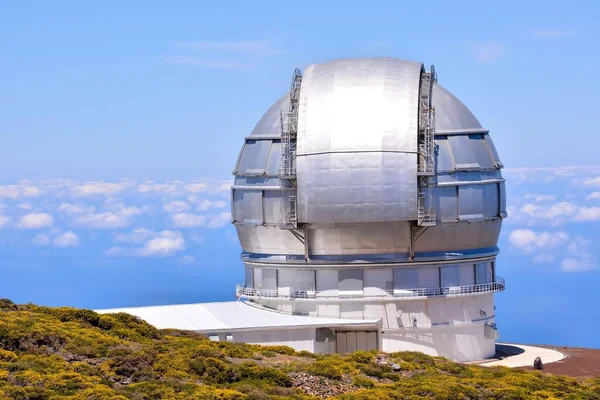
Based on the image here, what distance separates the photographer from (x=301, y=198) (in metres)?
50.2

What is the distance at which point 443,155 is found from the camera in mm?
51031

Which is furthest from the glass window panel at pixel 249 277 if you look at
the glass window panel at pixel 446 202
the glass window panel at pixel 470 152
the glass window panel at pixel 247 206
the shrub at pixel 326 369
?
the shrub at pixel 326 369

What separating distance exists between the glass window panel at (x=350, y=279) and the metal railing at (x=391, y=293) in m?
0.23

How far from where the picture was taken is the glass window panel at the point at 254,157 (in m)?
52.7

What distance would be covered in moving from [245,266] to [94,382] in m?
22.5

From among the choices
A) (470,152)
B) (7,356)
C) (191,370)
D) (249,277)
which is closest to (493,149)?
(470,152)

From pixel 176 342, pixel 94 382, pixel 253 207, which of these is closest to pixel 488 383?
pixel 176 342

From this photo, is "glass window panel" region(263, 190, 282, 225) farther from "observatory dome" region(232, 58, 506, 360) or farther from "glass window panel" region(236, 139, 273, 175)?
"glass window panel" region(236, 139, 273, 175)

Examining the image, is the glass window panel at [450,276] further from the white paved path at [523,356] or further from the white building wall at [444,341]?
the white paved path at [523,356]

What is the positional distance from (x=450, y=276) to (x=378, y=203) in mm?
→ 5334

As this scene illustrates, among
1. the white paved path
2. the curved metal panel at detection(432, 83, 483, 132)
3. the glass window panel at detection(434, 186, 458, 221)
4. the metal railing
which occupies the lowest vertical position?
the white paved path

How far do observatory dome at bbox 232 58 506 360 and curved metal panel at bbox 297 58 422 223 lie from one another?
4 centimetres

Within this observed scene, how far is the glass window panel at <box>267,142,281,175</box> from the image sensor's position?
5203 centimetres

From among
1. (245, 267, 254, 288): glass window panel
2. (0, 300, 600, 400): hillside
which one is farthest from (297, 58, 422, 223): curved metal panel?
(0, 300, 600, 400): hillside
